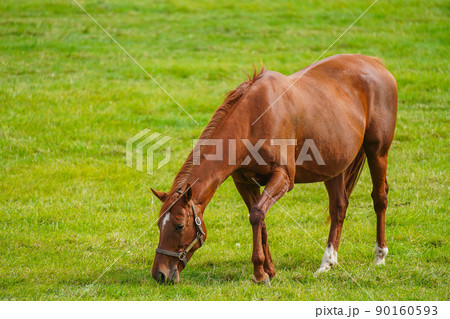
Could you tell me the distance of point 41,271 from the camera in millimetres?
6328

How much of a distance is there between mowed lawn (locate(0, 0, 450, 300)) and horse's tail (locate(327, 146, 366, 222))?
743mm

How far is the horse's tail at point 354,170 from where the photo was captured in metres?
7.30

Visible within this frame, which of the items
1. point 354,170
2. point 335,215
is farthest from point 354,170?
point 335,215

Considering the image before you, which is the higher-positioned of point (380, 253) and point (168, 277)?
point (168, 277)

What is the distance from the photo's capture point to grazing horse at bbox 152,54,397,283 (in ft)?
18.3

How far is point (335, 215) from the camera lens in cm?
699

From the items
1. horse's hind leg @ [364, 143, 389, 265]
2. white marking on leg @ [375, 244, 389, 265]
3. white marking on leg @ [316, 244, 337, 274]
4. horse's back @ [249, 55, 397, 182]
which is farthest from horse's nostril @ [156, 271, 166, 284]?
horse's hind leg @ [364, 143, 389, 265]

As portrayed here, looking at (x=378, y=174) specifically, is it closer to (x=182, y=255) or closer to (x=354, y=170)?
(x=354, y=170)

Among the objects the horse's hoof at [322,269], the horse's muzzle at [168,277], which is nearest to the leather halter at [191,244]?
the horse's muzzle at [168,277]

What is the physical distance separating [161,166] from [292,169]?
179 inches

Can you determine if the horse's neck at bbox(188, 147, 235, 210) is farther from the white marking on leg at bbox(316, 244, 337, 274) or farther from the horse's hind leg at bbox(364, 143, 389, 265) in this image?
the horse's hind leg at bbox(364, 143, 389, 265)

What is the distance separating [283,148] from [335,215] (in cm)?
150

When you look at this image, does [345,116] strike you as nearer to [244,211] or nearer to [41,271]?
[244,211]
